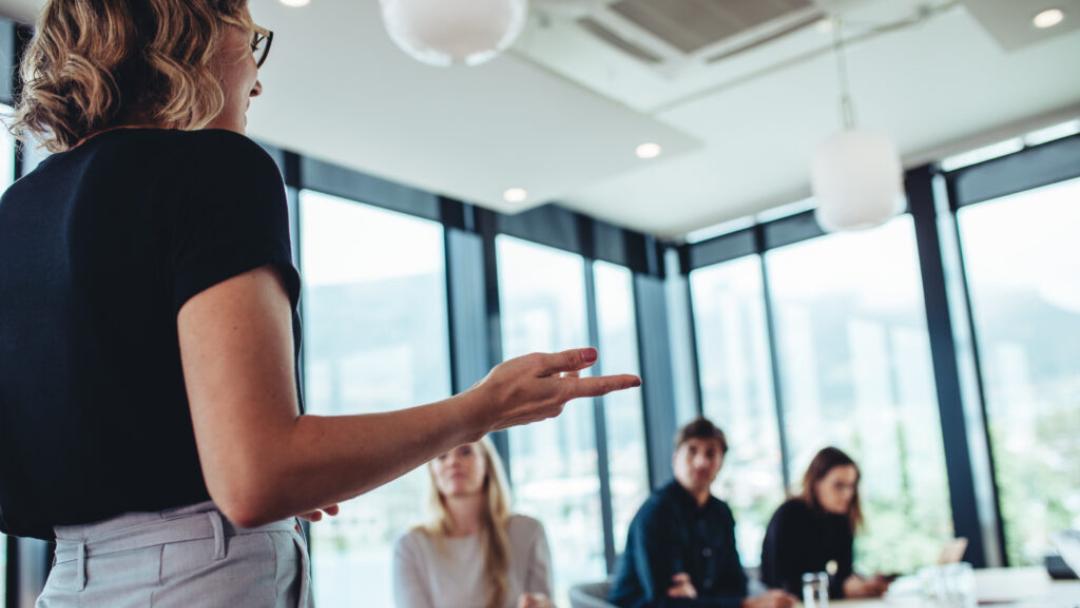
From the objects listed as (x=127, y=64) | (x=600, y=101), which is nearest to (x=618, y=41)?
(x=600, y=101)

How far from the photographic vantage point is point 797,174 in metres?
5.96

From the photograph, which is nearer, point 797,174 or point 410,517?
point 410,517

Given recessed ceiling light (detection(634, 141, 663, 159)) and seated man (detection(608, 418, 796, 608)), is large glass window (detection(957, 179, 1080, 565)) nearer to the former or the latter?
seated man (detection(608, 418, 796, 608))

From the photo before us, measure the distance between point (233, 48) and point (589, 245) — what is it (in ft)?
18.9

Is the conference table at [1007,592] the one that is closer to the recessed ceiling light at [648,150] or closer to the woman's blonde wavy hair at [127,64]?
the recessed ceiling light at [648,150]

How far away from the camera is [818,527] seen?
4.00 meters

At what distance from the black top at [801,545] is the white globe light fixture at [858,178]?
4.40 feet

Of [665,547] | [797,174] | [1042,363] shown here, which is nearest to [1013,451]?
[1042,363]

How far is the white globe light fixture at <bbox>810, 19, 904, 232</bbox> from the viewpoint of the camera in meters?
3.42

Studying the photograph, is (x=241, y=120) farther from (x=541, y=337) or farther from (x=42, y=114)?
(x=541, y=337)

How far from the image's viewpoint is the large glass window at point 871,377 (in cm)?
568

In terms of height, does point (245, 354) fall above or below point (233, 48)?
below

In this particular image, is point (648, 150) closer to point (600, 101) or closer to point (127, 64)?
point (600, 101)

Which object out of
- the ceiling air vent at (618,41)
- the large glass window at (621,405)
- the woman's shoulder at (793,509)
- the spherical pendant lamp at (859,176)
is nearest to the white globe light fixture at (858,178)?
the spherical pendant lamp at (859,176)
